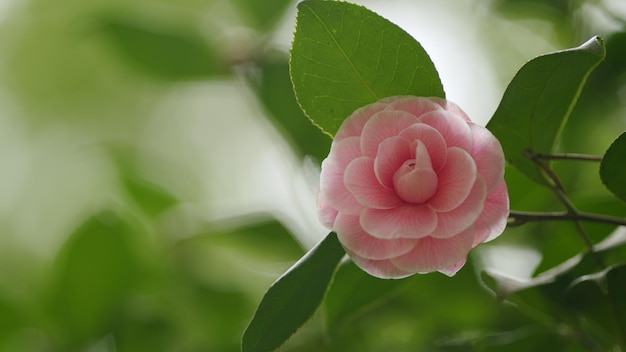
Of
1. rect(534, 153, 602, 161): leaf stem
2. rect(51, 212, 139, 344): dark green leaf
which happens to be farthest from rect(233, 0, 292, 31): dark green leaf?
rect(534, 153, 602, 161): leaf stem

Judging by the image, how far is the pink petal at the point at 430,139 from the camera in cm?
48

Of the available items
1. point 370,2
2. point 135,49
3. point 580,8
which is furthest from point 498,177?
point 370,2

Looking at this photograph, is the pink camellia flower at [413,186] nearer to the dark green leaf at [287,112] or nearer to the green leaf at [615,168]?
the green leaf at [615,168]

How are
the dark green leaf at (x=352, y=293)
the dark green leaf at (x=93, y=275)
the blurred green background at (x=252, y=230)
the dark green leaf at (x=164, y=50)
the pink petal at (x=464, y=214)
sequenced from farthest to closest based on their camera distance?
the dark green leaf at (x=164, y=50), the dark green leaf at (x=93, y=275), the blurred green background at (x=252, y=230), the dark green leaf at (x=352, y=293), the pink petal at (x=464, y=214)

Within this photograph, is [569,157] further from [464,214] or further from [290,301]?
[290,301]

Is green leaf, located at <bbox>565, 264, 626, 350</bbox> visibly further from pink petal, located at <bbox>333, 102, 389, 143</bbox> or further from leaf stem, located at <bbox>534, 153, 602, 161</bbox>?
pink petal, located at <bbox>333, 102, 389, 143</bbox>

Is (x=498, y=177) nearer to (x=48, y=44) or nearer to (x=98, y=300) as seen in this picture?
(x=98, y=300)

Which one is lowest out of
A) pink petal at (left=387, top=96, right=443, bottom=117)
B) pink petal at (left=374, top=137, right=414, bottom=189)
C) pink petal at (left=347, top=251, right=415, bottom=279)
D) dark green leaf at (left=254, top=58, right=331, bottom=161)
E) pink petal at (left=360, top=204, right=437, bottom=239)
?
dark green leaf at (left=254, top=58, right=331, bottom=161)

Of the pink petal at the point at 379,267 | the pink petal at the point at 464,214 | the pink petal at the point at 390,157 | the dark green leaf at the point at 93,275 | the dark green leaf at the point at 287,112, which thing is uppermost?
the pink petal at the point at 390,157

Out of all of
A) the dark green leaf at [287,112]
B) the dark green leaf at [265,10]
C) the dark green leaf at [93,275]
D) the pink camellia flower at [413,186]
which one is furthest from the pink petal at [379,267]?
the dark green leaf at [265,10]

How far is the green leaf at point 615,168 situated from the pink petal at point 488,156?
90 millimetres

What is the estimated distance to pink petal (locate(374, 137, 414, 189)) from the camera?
1.60 ft

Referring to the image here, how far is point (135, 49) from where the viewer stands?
114cm

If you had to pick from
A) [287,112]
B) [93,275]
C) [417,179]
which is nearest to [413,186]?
[417,179]
